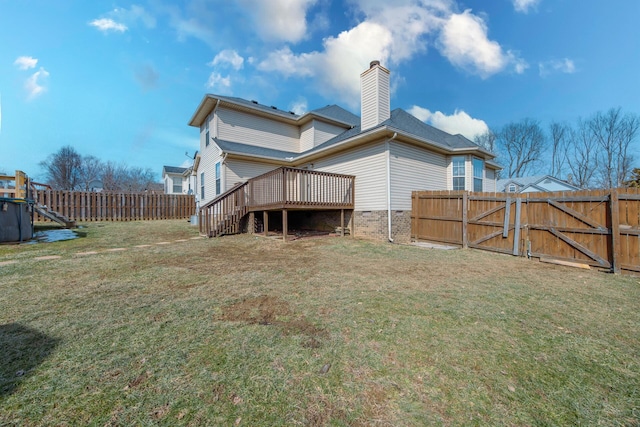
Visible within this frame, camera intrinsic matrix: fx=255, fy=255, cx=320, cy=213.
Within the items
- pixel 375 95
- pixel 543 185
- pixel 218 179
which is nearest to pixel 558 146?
pixel 543 185

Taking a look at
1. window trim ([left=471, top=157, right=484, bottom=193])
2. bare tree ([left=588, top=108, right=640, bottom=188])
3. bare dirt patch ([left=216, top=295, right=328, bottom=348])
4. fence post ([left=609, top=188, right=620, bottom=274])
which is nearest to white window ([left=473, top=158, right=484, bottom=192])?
window trim ([left=471, top=157, right=484, bottom=193])

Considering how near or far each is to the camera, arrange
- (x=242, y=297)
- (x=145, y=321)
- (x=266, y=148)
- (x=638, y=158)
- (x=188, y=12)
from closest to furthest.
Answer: (x=145, y=321)
(x=242, y=297)
(x=188, y=12)
(x=266, y=148)
(x=638, y=158)

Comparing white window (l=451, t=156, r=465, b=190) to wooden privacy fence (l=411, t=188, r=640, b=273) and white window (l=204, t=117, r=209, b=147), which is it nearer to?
wooden privacy fence (l=411, t=188, r=640, b=273)

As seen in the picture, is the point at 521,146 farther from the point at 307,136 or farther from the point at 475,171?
the point at 307,136

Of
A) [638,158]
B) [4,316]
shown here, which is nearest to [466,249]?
[4,316]

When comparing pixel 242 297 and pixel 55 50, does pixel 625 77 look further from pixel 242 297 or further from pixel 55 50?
pixel 55 50

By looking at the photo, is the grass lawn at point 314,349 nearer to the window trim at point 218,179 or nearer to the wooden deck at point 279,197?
the wooden deck at point 279,197

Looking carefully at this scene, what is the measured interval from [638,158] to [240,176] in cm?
4108

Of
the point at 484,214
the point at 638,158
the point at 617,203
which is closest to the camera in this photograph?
the point at 617,203

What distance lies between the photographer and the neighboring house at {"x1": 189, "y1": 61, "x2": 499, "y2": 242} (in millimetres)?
9547

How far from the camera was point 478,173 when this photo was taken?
11.7 meters

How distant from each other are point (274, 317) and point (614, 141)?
43536mm

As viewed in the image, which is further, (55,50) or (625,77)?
(625,77)

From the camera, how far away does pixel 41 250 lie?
6.76 metres
